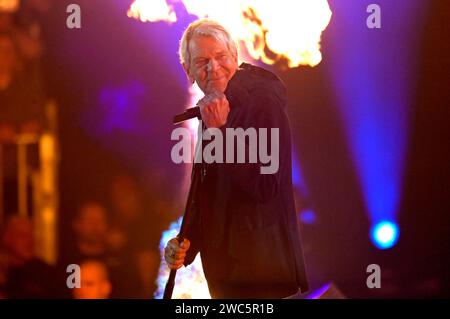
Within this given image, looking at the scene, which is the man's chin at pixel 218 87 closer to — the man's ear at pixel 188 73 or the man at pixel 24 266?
the man's ear at pixel 188 73

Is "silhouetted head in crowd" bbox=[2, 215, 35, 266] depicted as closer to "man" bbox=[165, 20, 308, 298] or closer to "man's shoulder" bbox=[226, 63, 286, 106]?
"man" bbox=[165, 20, 308, 298]

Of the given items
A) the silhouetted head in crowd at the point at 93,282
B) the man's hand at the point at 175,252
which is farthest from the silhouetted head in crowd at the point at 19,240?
the man's hand at the point at 175,252

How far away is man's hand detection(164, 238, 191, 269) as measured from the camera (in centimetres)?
287

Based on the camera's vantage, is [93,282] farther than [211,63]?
Yes

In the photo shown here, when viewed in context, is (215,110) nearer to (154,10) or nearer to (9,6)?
(154,10)

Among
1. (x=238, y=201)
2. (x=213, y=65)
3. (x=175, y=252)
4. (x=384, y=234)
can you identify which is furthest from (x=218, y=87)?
(x=384, y=234)

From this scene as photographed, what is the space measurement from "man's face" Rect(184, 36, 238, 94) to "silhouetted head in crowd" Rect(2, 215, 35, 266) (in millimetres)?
1146

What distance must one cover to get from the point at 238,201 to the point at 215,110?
0.46 metres

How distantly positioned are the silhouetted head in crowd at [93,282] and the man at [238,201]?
13.8 inches

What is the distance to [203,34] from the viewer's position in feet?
9.37

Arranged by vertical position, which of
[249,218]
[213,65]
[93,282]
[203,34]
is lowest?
[93,282]

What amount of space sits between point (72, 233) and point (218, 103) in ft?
3.25

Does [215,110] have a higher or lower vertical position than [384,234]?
higher

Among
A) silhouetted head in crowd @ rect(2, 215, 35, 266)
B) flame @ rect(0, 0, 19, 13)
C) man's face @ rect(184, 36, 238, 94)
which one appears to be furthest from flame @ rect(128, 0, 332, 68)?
silhouetted head in crowd @ rect(2, 215, 35, 266)
